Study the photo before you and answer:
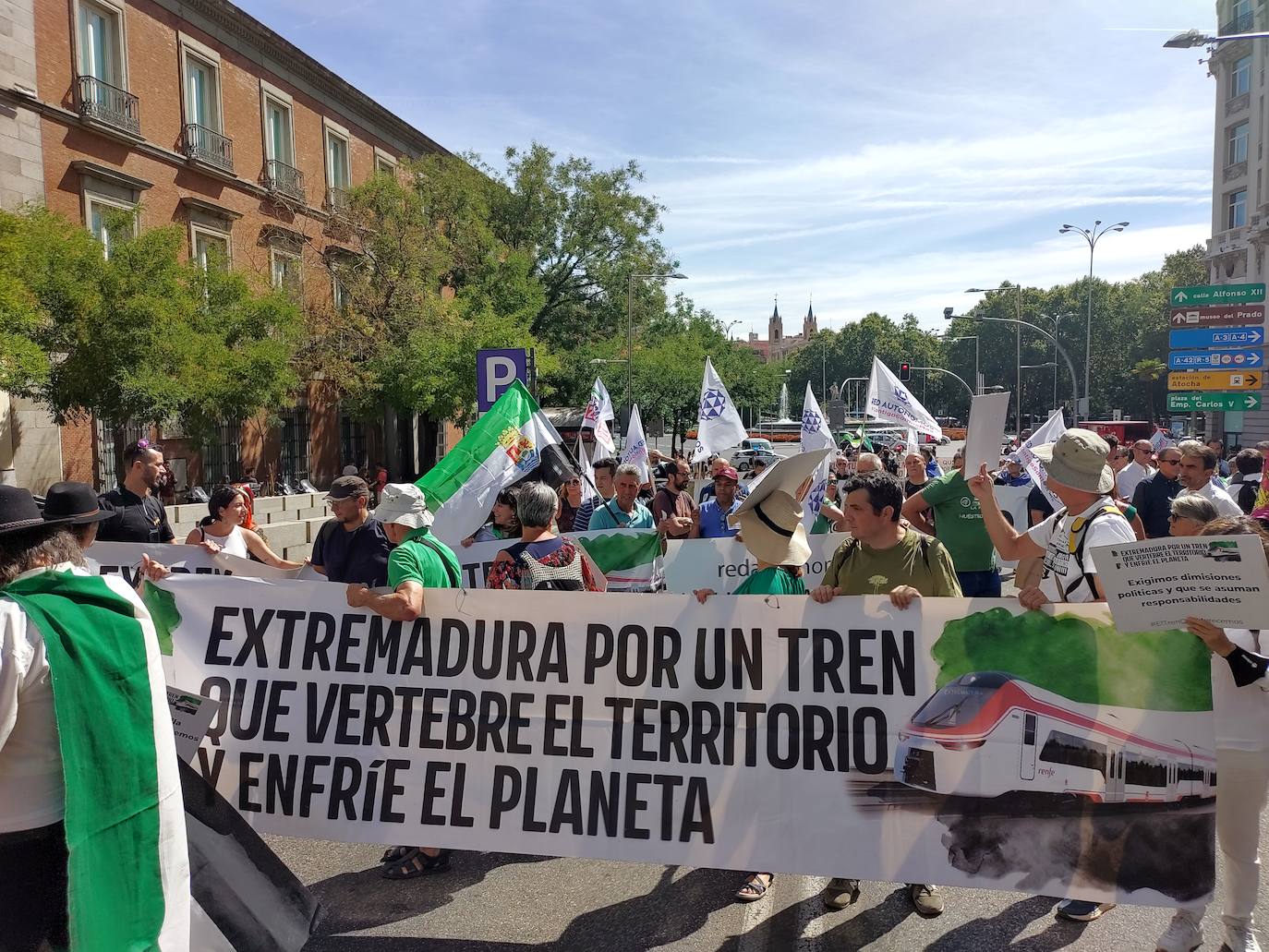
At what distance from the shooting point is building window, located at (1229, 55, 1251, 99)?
47.5m

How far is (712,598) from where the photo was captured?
403cm

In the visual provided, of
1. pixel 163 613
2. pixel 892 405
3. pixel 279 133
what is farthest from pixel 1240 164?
pixel 163 613

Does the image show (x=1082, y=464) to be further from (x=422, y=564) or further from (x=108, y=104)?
(x=108, y=104)

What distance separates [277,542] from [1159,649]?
1339 cm

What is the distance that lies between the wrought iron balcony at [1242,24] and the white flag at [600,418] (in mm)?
43745

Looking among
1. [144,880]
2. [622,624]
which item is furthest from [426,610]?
[144,880]

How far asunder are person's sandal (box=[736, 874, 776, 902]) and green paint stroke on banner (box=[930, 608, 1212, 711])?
1263 millimetres

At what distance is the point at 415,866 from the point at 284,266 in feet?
90.2

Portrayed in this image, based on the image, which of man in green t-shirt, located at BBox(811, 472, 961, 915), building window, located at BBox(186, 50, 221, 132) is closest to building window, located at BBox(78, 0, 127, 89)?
building window, located at BBox(186, 50, 221, 132)

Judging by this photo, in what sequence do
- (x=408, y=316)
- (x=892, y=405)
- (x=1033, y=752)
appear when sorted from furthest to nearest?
1. (x=408, y=316)
2. (x=892, y=405)
3. (x=1033, y=752)

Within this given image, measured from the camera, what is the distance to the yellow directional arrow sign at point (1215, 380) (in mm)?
27266

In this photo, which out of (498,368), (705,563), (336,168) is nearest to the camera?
(705,563)

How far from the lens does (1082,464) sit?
4.09 m

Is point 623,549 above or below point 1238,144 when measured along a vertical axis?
below
